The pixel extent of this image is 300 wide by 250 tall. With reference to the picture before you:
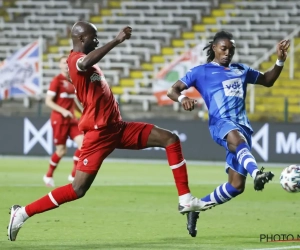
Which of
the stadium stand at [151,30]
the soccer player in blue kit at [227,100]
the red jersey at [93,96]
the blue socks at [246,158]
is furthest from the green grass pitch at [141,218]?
the stadium stand at [151,30]

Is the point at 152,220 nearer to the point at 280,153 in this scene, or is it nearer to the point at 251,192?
the point at 251,192

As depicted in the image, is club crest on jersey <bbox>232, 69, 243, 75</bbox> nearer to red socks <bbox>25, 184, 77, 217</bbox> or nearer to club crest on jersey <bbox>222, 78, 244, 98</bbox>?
club crest on jersey <bbox>222, 78, 244, 98</bbox>

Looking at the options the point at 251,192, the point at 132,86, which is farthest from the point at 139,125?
the point at 132,86

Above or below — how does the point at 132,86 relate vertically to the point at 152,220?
below

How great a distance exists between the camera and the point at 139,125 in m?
9.95

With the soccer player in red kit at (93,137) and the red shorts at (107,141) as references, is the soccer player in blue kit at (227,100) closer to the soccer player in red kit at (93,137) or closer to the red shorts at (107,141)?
the soccer player in red kit at (93,137)

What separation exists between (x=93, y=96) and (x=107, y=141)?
524mm

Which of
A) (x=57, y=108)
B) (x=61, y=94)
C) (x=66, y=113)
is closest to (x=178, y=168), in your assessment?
(x=66, y=113)

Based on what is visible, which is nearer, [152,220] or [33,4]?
[152,220]

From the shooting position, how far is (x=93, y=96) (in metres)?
9.63

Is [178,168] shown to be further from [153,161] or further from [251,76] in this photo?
[153,161]

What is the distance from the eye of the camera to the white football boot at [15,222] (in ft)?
31.2

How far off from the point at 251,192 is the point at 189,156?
7.99 m

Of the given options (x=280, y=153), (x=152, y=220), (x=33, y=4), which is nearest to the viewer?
(x=152, y=220)
